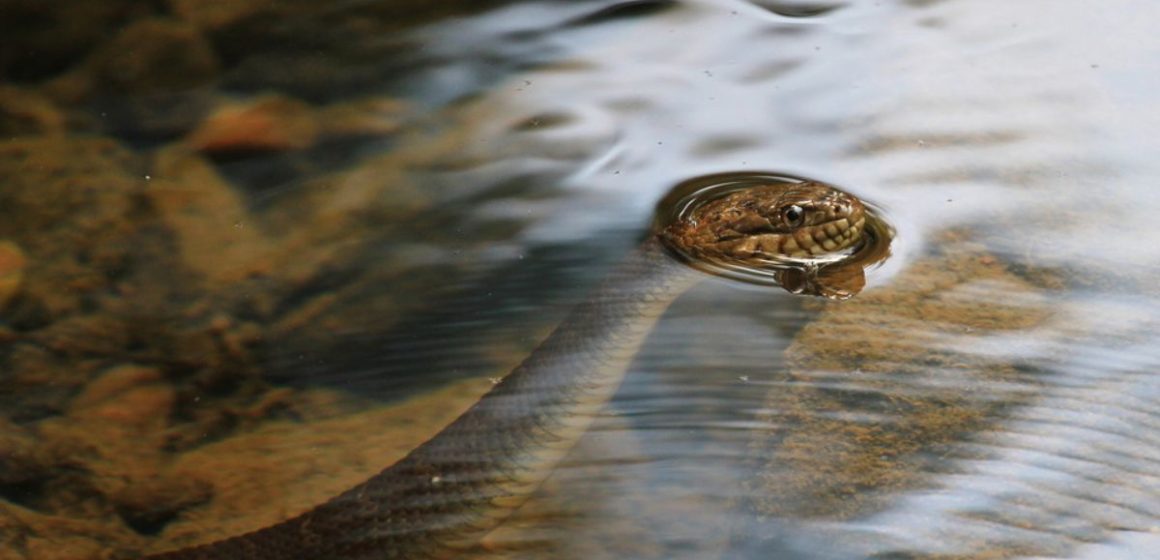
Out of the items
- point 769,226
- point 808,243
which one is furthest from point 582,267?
point 808,243

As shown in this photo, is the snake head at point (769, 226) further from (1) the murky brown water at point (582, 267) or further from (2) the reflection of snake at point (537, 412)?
(1) the murky brown water at point (582, 267)

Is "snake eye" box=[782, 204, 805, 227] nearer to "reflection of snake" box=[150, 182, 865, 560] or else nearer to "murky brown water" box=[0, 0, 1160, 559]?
"reflection of snake" box=[150, 182, 865, 560]

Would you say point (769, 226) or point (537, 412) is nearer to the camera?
point (537, 412)

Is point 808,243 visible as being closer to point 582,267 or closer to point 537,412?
point 582,267

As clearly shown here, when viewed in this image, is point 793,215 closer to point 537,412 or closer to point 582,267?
point 582,267

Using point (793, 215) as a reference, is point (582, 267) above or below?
below

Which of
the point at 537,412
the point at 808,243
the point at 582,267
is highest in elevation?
the point at 808,243

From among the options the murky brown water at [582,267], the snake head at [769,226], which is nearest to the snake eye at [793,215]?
the snake head at [769,226]

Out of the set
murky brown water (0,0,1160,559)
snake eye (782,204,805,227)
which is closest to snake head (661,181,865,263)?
snake eye (782,204,805,227)
